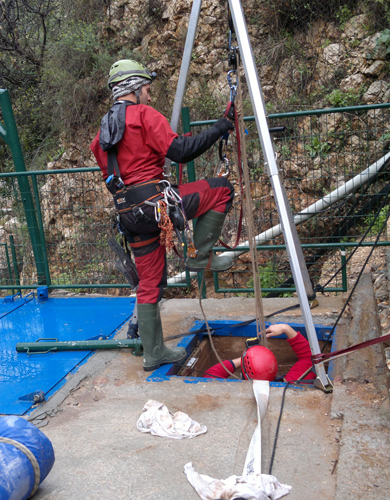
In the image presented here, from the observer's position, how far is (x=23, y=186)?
5938mm

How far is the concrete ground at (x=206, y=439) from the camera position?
86.9 inches

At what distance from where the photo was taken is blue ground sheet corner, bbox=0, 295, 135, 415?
355 centimetres

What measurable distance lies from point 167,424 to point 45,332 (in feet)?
7.92

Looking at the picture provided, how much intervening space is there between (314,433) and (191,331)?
1.93 metres

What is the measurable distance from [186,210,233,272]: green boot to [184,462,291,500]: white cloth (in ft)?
6.06

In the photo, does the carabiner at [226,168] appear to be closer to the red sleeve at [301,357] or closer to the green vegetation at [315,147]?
the red sleeve at [301,357]

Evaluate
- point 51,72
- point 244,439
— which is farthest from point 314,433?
point 51,72

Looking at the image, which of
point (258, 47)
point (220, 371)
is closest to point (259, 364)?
point (220, 371)

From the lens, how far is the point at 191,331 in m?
4.39

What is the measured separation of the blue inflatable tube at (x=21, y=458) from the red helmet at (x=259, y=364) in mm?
1630

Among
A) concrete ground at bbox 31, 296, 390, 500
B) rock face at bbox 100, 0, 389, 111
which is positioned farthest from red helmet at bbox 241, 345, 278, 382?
rock face at bbox 100, 0, 389, 111

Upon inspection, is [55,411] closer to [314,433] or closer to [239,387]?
[239,387]

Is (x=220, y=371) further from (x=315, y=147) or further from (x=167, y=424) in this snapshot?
(x=315, y=147)

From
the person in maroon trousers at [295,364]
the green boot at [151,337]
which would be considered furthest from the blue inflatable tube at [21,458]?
the person in maroon trousers at [295,364]
